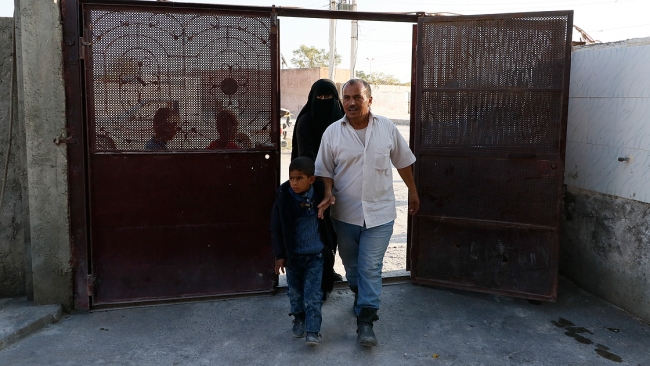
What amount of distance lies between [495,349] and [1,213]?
3.62 meters

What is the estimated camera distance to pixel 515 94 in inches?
173

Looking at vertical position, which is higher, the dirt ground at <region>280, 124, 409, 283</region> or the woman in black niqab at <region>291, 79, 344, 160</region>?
the woman in black niqab at <region>291, 79, 344, 160</region>

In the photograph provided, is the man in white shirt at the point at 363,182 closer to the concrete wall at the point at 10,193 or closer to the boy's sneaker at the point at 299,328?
the boy's sneaker at the point at 299,328

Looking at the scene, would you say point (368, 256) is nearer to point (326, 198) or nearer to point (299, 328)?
point (326, 198)

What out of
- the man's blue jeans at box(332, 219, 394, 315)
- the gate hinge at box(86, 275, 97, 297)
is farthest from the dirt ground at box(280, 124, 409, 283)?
the gate hinge at box(86, 275, 97, 297)

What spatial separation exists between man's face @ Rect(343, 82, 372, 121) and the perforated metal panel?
97cm

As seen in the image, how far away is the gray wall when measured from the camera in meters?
4.11

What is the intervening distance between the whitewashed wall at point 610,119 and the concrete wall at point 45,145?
400 cm

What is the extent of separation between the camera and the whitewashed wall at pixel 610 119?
4066 mm

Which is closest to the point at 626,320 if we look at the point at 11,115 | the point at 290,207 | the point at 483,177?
the point at 483,177

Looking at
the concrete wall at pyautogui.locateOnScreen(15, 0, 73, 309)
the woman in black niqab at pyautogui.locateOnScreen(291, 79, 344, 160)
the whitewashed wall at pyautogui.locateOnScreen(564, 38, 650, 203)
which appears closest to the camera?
the concrete wall at pyautogui.locateOnScreen(15, 0, 73, 309)

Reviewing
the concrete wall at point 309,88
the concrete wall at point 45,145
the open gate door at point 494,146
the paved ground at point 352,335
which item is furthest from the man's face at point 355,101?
the concrete wall at point 309,88

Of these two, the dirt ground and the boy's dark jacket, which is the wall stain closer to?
the dirt ground

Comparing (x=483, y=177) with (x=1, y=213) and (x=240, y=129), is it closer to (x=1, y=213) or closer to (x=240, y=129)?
(x=240, y=129)
